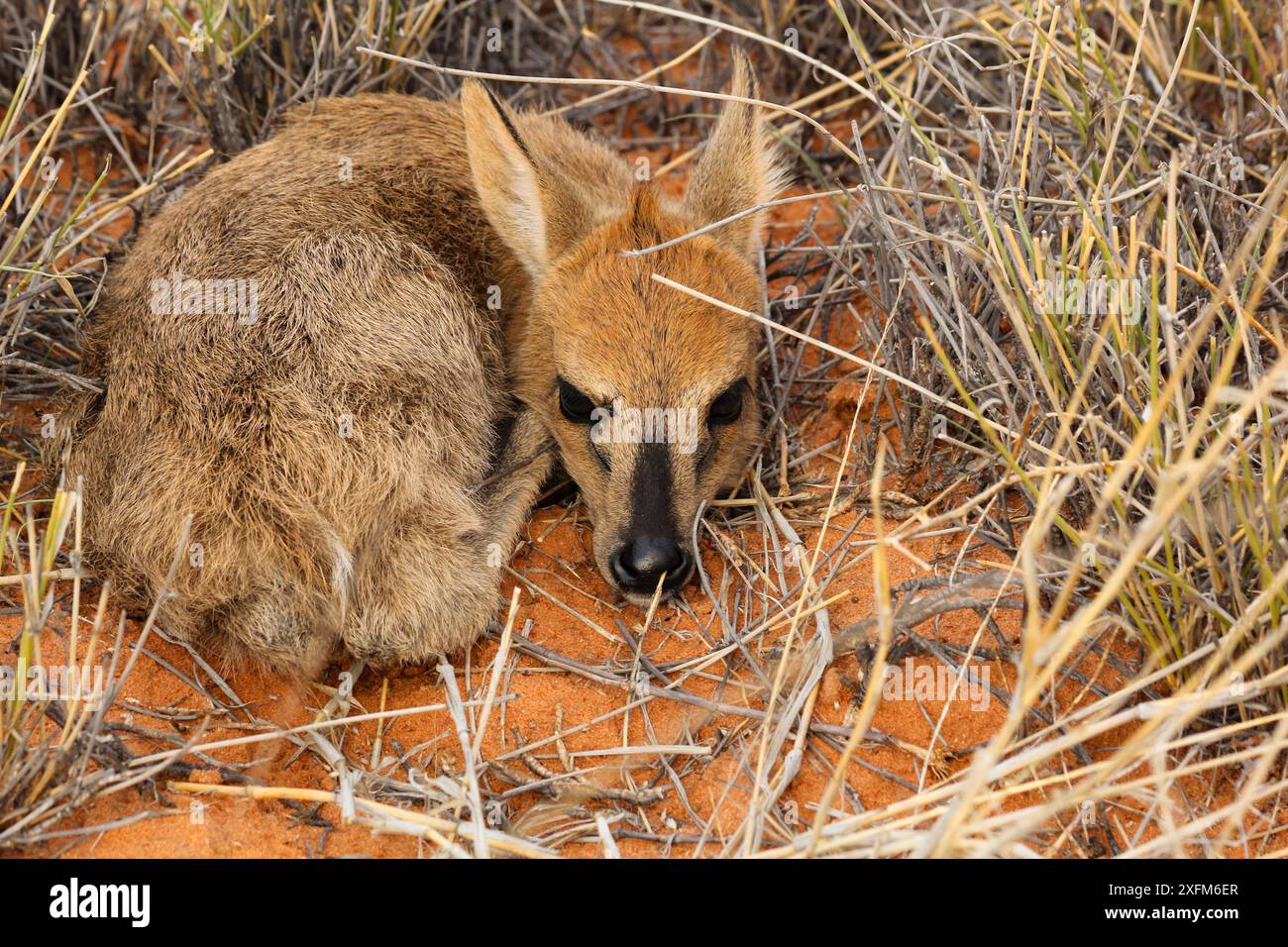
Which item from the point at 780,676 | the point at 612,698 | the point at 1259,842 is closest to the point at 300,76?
the point at 612,698

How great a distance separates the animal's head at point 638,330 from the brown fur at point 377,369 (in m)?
0.01

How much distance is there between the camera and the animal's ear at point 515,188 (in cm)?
445

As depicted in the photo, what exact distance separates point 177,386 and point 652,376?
1517 millimetres

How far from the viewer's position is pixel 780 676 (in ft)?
12.2

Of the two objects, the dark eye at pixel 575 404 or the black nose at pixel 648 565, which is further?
the dark eye at pixel 575 404

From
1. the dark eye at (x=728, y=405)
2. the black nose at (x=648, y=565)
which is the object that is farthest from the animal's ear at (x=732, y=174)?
the black nose at (x=648, y=565)

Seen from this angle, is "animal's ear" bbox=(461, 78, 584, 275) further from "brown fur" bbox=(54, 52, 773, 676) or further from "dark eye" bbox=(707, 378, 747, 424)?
"dark eye" bbox=(707, 378, 747, 424)

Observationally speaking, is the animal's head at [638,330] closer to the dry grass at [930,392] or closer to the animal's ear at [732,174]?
the animal's ear at [732,174]

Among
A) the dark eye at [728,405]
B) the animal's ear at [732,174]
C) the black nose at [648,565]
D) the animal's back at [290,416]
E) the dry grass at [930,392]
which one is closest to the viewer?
the dry grass at [930,392]

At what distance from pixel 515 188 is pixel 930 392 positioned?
168 cm

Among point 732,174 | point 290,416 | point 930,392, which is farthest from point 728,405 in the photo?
point 290,416

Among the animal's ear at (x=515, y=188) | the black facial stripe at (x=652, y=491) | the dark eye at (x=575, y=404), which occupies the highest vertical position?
the animal's ear at (x=515, y=188)

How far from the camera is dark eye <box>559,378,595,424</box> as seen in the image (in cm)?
444

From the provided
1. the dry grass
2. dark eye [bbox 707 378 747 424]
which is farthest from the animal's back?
dark eye [bbox 707 378 747 424]
